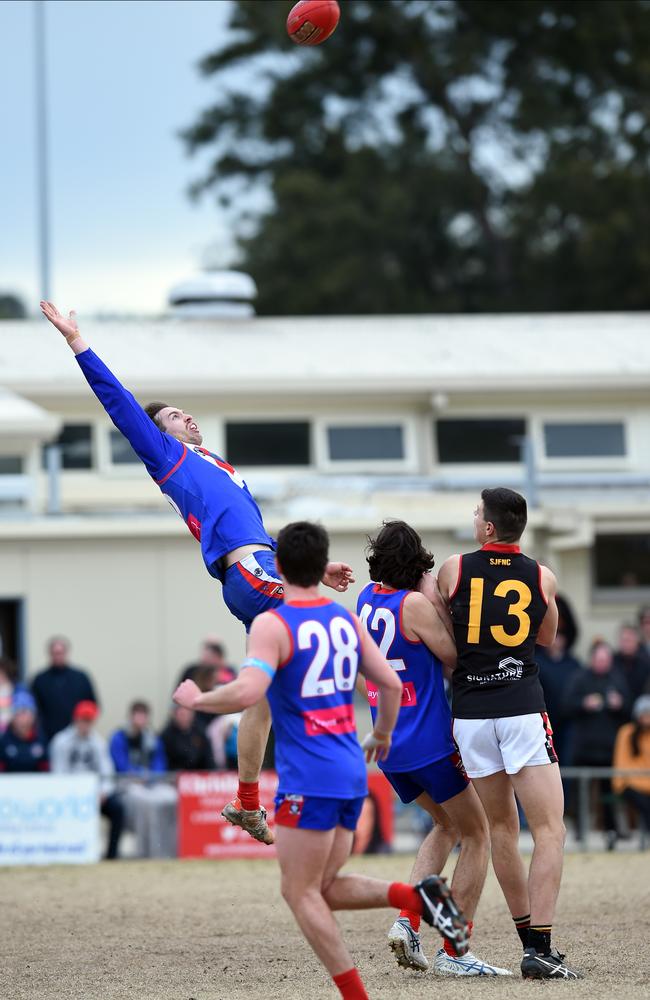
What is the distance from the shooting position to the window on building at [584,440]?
21.2 m

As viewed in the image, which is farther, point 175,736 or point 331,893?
point 175,736

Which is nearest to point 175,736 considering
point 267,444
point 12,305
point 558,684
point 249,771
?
point 558,684

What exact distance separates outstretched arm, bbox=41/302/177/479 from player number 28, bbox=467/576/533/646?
168 cm

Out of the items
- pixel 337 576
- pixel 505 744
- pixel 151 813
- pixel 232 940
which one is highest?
pixel 337 576

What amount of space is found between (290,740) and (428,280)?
115 feet

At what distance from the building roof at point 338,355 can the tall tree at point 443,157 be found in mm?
14575

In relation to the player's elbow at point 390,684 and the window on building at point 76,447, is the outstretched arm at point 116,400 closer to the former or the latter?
the player's elbow at point 390,684

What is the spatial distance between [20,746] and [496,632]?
861 cm

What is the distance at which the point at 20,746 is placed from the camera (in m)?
15.1

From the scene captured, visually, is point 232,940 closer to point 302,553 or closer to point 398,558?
point 398,558

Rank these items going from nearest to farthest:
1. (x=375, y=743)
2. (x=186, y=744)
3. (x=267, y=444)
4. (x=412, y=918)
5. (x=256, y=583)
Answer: (x=375, y=743)
(x=412, y=918)
(x=256, y=583)
(x=186, y=744)
(x=267, y=444)

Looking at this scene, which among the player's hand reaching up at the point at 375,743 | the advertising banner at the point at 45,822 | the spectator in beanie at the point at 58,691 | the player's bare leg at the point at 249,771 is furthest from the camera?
the spectator in beanie at the point at 58,691

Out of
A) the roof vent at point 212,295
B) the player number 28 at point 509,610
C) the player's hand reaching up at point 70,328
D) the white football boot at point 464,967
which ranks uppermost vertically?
the roof vent at point 212,295

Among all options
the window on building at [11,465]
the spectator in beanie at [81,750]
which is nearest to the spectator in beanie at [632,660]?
the spectator in beanie at [81,750]
